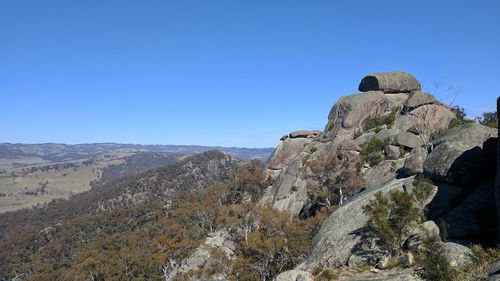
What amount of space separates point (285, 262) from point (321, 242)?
22.2 meters

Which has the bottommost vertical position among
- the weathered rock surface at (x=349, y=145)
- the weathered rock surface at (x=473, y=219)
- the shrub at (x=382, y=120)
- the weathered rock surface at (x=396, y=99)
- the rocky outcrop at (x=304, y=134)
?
the weathered rock surface at (x=473, y=219)

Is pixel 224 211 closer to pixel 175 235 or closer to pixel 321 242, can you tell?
pixel 175 235

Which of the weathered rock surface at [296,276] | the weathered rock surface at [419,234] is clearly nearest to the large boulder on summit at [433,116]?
the weathered rock surface at [419,234]

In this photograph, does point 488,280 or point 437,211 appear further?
point 437,211

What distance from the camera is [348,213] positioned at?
2295 cm

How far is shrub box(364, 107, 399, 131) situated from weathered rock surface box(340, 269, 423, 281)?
49.2 metres

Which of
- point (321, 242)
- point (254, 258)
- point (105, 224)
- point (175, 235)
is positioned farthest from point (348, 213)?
point (105, 224)

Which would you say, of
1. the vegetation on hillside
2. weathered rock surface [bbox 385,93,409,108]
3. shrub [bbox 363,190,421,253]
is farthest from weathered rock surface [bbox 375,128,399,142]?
shrub [bbox 363,190,421,253]

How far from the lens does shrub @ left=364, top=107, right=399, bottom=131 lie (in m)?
63.5

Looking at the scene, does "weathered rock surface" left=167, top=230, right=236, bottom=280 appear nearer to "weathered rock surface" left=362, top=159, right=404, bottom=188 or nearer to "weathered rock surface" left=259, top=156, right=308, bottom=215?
"weathered rock surface" left=259, top=156, right=308, bottom=215

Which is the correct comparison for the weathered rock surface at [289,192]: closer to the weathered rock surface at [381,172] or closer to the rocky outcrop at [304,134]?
the rocky outcrop at [304,134]

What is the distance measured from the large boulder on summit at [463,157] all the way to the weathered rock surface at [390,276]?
6.70m

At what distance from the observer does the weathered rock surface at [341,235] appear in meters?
19.8

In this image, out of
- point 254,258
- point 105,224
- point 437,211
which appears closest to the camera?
point 437,211
